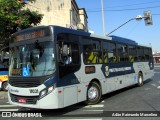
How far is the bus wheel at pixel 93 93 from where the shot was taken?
37.2ft

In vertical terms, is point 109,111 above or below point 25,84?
below

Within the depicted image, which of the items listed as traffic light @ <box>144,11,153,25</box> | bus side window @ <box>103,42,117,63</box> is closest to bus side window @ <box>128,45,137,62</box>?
bus side window @ <box>103,42,117,63</box>

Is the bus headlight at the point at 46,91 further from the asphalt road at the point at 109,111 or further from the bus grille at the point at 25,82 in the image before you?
the asphalt road at the point at 109,111

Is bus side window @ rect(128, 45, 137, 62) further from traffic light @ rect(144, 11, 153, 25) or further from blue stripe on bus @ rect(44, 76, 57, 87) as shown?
traffic light @ rect(144, 11, 153, 25)

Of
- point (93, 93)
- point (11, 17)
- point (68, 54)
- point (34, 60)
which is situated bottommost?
point (93, 93)

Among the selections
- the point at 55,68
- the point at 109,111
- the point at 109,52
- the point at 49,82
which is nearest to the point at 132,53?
the point at 109,52

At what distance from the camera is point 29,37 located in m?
10.0

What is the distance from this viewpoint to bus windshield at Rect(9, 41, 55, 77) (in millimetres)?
9359

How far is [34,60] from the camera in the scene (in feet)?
31.4

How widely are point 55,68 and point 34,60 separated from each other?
811 mm

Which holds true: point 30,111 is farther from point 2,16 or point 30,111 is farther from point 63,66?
point 2,16

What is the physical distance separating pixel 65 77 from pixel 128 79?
664 cm

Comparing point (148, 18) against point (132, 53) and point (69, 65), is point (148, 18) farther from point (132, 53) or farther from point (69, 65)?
point (69, 65)

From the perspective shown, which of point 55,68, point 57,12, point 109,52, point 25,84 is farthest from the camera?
point 57,12
